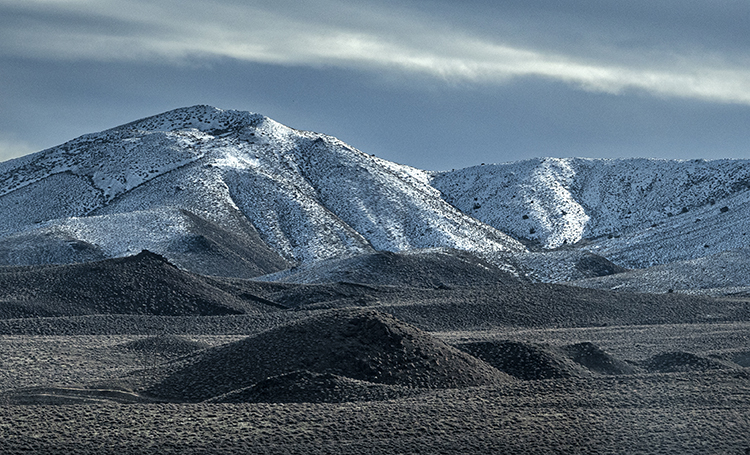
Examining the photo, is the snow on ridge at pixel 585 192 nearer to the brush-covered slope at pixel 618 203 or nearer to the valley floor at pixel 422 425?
the brush-covered slope at pixel 618 203

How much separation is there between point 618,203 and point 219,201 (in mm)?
40459

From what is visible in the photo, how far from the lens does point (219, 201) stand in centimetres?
7162

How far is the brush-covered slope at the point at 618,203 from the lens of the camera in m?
65.4

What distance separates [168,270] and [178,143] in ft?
154

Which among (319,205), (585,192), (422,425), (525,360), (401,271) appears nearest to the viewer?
(422,425)

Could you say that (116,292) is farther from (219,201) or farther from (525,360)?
(219,201)

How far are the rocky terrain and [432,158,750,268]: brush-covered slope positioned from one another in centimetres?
32

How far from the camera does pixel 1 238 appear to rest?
197 ft

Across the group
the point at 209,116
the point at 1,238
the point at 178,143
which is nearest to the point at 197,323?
the point at 1,238

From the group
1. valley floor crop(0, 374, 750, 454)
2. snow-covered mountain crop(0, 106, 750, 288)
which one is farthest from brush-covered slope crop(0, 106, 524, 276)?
valley floor crop(0, 374, 750, 454)

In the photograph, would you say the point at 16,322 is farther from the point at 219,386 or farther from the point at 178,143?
the point at 178,143

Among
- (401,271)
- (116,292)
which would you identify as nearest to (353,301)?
(116,292)

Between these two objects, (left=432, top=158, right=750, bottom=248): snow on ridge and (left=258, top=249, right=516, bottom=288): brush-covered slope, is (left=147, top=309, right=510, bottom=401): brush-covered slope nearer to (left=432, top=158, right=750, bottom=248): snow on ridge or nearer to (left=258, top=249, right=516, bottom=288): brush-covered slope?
(left=258, top=249, right=516, bottom=288): brush-covered slope

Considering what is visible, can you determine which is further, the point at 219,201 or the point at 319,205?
the point at 319,205
